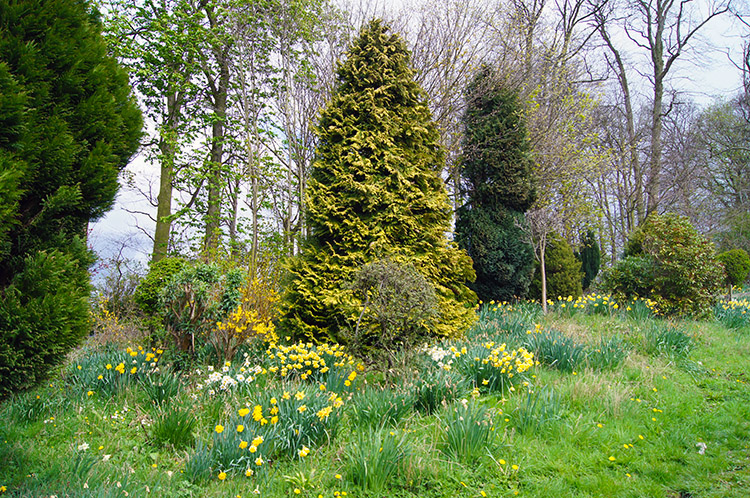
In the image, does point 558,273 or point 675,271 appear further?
point 558,273

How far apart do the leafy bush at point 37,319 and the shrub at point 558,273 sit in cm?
950

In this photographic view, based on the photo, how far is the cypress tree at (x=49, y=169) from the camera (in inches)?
99.3

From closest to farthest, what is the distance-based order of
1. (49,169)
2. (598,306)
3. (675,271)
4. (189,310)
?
1. (49,169)
2. (189,310)
3. (675,271)
4. (598,306)

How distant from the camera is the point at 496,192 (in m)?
9.06

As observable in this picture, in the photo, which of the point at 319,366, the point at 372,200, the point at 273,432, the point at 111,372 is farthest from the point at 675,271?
the point at 111,372

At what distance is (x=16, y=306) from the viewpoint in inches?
100.0

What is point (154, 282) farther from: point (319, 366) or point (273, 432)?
point (273, 432)

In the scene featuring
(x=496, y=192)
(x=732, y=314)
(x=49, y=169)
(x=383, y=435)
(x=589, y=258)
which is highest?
(x=496, y=192)

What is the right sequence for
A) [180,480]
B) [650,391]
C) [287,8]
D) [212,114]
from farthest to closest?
[212,114], [287,8], [650,391], [180,480]

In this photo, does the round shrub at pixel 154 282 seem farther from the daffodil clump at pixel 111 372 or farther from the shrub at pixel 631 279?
the shrub at pixel 631 279

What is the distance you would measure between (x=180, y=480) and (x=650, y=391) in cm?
434

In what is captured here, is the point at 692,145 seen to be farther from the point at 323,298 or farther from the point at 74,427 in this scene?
the point at 74,427

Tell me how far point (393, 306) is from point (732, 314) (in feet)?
23.7

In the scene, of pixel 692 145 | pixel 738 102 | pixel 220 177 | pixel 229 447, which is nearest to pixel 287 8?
pixel 220 177
